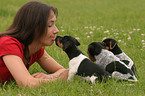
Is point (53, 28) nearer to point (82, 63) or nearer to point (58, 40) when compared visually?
point (58, 40)

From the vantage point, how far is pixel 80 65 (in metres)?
3.37

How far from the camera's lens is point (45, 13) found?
129 inches

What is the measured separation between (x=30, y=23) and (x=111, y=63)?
1541 millimetres

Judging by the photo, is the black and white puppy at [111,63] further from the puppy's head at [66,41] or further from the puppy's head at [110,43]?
the puppy's head at [66,41]

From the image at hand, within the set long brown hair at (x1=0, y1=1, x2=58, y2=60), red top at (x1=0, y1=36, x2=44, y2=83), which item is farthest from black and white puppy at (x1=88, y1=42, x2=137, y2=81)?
red top at (x1=0, y1=36, x2=44, y2=83)

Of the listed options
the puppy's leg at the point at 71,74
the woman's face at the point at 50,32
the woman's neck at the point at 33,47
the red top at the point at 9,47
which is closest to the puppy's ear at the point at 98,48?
the puppy's leg at the point at 71,74

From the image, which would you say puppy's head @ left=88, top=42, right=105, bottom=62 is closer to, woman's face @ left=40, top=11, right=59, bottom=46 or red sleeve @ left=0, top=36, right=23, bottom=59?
woman's face @ left=40, top=11, right=59, bottom=46

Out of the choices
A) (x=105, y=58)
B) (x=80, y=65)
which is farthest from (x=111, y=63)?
(x=80, y=65)

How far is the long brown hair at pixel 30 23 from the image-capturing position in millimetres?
3238

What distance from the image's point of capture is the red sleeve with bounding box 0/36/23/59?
309 cm

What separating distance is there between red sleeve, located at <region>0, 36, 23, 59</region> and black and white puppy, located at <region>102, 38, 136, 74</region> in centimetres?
169

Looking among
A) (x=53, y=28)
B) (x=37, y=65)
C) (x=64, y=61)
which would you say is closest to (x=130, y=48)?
(x=64, y=61)

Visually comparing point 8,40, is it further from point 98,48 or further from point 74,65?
point 98,48

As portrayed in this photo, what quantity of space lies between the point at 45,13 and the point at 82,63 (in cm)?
96
